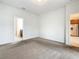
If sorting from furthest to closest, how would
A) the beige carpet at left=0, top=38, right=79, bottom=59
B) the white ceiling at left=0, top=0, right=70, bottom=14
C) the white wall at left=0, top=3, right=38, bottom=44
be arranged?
the white wall at left=0, top=3, right=38, bottom=44 < the white ceiling at left=0, top=0, right=70, bottom=14 < the beige carpet at left=0, top=38, right=79, bottom=59

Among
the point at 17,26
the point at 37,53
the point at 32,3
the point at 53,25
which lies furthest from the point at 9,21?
the point at 53,25

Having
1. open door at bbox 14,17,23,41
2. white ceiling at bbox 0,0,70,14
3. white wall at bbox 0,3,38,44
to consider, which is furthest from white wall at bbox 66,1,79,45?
open door at bbox 14,17,23,41

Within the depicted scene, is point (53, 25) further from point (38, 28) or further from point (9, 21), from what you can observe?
point (9, 21)

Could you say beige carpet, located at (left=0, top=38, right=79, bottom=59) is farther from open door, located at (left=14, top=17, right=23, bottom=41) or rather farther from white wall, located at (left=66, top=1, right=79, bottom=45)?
open door, located at (left=14, top=17, right=23, bottom=41)

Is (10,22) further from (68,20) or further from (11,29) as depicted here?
(68,20)

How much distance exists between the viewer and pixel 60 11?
17.2ft

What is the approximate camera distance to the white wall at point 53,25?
5.15 meters

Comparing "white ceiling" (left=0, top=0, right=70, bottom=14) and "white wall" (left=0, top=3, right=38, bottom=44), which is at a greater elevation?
"white ceiling" (left=0, top=0, right=70, bottom=14)

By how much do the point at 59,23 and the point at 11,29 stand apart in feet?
11.5

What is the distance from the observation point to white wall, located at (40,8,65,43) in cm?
515

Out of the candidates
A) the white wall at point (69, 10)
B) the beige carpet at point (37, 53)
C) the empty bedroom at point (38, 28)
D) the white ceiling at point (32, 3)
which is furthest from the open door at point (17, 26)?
the white wall at point (69, 10)

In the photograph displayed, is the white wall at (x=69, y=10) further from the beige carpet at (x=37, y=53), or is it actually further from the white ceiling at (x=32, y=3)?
the beige carpet at (x=37, y=53)

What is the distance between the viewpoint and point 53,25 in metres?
5.85

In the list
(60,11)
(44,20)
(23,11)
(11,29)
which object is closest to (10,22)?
Result: (11,29)
